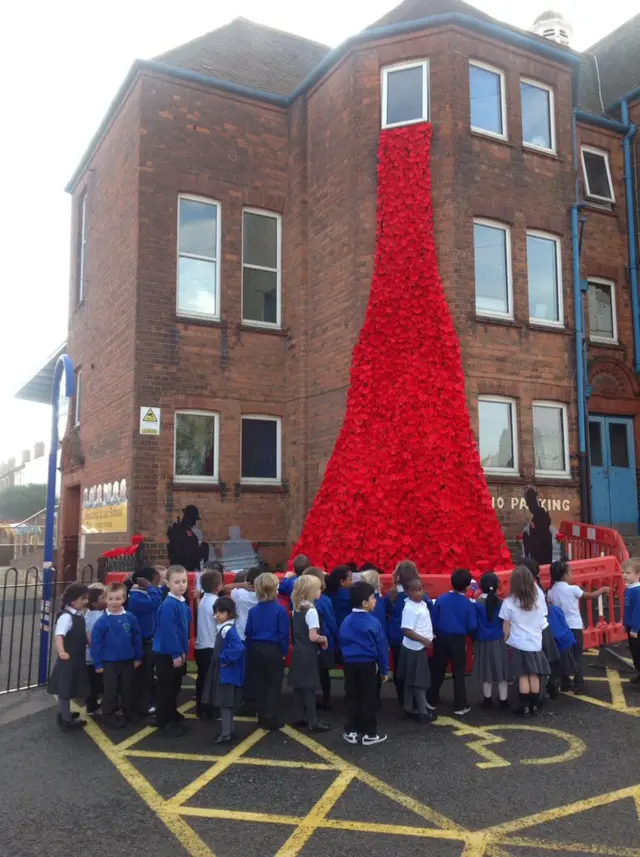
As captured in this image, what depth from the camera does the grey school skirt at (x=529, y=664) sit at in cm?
746

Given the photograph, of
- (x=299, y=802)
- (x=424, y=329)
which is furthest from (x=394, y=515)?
(x=299, y=802)

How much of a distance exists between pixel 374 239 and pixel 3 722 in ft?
32.0

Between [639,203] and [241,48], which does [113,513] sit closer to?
[241,48]

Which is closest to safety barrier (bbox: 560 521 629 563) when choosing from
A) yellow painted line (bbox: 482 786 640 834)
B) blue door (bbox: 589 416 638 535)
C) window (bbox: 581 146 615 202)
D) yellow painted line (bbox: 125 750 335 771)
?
blue door (bbox: 589 416 638 535)

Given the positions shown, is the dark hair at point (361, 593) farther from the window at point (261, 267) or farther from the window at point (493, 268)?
the window at point (261, 267)

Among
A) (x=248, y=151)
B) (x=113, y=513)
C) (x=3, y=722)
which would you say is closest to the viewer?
(x=3, y=722)

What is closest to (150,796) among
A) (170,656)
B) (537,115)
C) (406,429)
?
(170,656)

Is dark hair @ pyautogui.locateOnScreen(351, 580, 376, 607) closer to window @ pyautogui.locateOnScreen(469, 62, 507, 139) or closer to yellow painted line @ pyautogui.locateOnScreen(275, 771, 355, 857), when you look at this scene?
yellow painted line @ pyautogui.locateOnScreen(275, 771, 355, 857)

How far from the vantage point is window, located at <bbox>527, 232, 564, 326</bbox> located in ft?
48.4

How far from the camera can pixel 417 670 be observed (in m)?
7.32

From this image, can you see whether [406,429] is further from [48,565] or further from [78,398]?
[78,398]

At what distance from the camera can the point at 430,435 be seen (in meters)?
12.6

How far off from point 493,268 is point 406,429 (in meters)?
3.78

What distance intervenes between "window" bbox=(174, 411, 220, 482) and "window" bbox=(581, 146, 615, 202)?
1024cm
